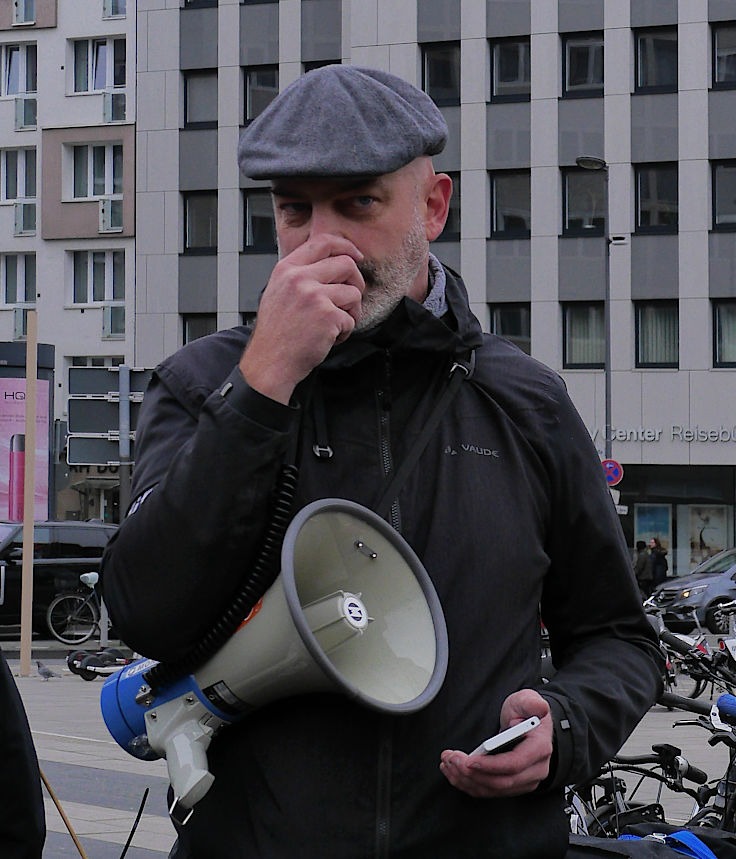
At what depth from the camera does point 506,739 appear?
212cm

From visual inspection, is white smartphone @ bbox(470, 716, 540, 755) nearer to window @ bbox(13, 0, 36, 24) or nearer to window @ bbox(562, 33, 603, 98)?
window @ bbox(562, 33, 603, 98)

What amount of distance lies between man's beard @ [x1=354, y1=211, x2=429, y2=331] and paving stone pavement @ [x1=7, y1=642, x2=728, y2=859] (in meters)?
2.46

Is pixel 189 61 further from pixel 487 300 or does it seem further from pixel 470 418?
pixel 470 418

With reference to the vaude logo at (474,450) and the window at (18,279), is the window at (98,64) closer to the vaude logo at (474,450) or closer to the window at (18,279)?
the window at (18,279)

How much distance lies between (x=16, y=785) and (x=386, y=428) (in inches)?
27.0

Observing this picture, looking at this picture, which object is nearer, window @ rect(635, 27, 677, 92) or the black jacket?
the black jacket

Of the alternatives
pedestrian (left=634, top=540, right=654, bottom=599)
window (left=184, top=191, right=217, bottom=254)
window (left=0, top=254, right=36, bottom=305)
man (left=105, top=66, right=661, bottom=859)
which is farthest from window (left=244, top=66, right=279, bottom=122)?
man (left=105, top=66, right=661, bottom=859)

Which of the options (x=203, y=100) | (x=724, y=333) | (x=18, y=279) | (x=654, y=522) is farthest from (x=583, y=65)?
(x=18, y=279)

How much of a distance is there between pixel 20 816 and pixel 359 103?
1041mm

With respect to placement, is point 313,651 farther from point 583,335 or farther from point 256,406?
point 583,335

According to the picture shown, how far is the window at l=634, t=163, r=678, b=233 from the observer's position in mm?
40406

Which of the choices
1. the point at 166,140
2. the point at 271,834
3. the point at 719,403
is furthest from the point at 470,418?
the point at 166,140

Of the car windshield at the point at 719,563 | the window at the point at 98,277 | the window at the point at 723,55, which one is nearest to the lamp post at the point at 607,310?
the window at the point at 723,55

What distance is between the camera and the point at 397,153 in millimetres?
2268
